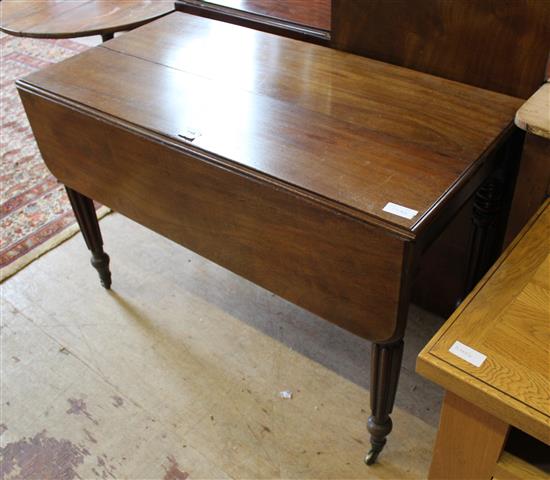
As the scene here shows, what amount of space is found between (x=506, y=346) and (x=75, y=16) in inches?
61.8

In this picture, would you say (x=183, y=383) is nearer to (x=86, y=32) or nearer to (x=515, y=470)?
(x=515, y=470)

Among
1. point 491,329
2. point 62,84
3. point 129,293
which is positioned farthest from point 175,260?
point 491,329

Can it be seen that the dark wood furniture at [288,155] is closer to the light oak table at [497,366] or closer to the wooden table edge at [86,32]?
the light oak table at [497,366]

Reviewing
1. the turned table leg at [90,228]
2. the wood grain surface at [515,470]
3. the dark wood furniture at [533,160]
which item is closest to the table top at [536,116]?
the dark wood furniture at [533,160]

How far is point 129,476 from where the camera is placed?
142cm

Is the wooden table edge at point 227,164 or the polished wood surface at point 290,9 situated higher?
the polished wood surface at point 290,9

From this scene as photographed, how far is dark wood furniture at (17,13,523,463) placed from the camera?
105 centimetres

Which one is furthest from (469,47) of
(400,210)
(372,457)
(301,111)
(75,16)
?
(75,16)

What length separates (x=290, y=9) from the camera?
166 cm

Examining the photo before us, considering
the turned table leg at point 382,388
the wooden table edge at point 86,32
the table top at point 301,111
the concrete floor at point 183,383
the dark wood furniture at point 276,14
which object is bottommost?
the concrete floor at point 183,383

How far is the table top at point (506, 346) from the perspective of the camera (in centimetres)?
88

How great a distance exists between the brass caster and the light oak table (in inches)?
10.4

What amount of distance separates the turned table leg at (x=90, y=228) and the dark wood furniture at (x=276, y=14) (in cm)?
62

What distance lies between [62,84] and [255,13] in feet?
1.80
